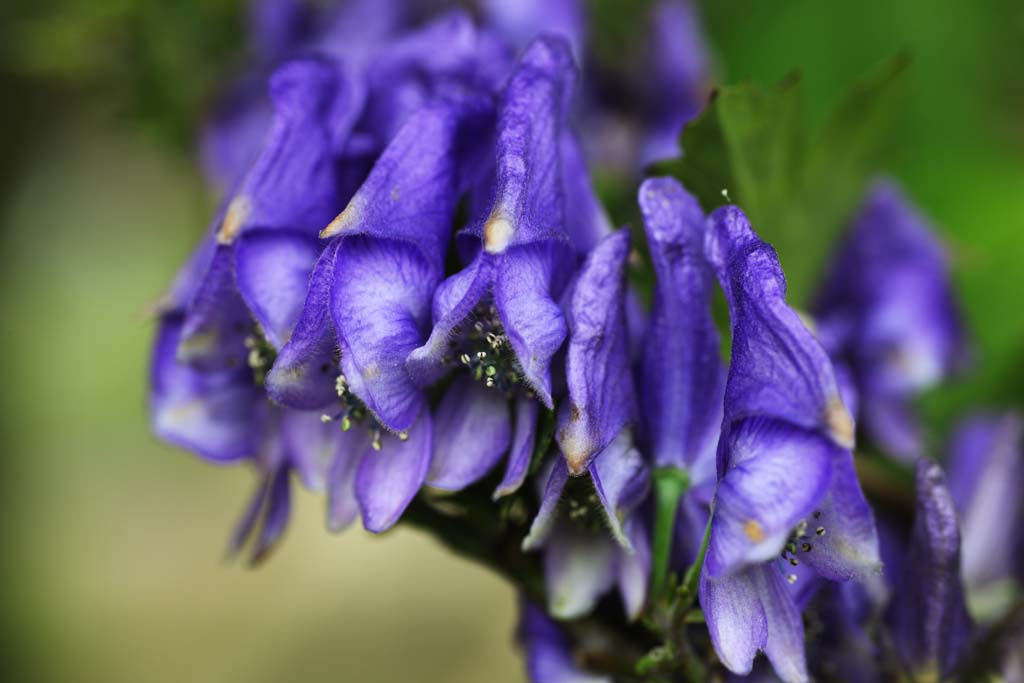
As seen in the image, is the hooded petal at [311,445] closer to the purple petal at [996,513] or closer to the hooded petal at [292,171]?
the hooded petal at [292,171]

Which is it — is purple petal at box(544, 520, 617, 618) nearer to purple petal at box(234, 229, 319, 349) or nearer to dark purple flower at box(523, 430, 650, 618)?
dark purple flower at box(523, 430, 650, 618)

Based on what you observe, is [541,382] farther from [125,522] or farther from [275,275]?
[125,522]

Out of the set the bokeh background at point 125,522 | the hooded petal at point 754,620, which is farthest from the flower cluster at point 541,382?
the bokeh background at point 125,522

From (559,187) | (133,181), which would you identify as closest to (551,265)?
(559,187)

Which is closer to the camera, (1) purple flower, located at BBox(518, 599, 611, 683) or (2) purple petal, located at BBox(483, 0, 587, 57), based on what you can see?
(1) purple flower, located at BBox(518, 599, 611, 683)

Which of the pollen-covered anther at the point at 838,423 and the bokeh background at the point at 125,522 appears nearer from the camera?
the pollen-covered anther at the point at 838,423

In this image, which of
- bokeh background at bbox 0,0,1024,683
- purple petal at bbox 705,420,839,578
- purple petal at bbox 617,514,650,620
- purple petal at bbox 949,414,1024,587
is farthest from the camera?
bokeh background at bbox 0,0,1024,683

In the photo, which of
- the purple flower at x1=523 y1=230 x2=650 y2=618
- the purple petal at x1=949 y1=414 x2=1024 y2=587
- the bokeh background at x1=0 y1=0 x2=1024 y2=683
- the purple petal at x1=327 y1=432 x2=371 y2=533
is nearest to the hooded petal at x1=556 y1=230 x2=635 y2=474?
the purple flower at x1=523 y1=230 x2=650 y2=618

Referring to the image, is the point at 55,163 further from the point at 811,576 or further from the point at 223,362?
the point at 811,576
